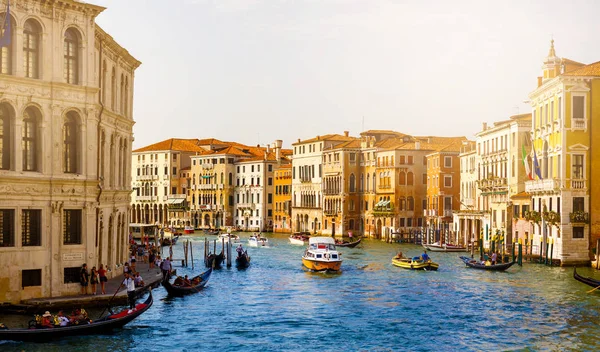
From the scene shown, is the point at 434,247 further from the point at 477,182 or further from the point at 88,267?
the point at 88,267

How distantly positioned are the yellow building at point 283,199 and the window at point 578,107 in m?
45.8

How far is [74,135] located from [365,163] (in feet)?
158

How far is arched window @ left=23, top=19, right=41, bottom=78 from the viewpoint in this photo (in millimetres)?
20484

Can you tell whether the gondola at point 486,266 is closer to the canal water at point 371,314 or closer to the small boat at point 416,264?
the canal water at point 371,314

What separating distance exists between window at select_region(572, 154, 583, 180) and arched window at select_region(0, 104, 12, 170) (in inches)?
883

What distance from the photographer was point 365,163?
68.5m

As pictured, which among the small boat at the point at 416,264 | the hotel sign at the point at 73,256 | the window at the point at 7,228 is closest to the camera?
the window at the point at 7,228

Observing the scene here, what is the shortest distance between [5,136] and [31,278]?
3315 millimetres

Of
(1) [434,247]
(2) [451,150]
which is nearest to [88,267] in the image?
(1) [434,247]

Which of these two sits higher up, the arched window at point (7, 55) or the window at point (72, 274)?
the arched window at point (7, 55)

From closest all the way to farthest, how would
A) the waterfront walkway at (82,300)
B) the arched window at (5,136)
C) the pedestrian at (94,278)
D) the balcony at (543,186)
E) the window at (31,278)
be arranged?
the waterfront walkway at (82,300) → the arched window at (5,136) → the window at (31,278) → the pedestrian at (94,278) → the balcony at (543,186)

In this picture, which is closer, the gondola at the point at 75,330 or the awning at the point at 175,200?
the gondola at the point at 75,330

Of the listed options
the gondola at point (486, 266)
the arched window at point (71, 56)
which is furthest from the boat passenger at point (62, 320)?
the gondola at point (486, 266)

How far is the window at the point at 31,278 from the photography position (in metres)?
20.4
